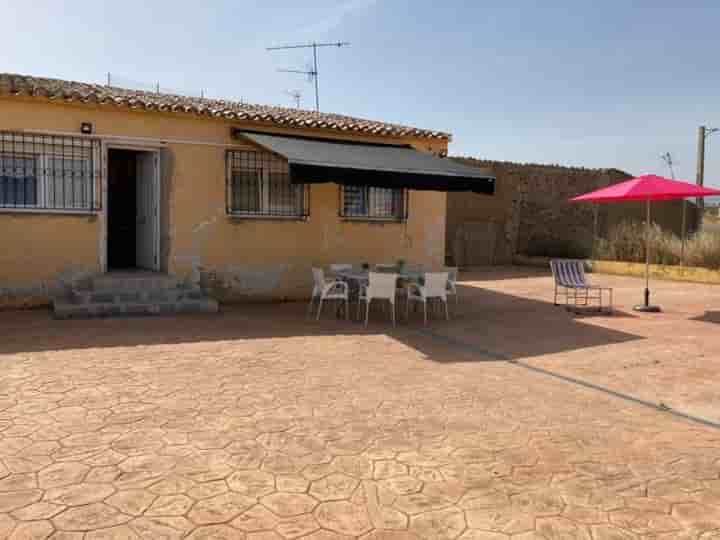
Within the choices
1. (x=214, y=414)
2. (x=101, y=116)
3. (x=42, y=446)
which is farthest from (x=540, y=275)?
(x=42, y=446)

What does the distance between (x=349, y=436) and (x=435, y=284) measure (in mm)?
6366

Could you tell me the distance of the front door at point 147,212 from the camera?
1329 cm

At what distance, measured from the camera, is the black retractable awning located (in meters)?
11.0

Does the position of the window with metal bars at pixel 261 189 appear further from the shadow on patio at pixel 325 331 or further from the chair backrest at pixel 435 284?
the chair backrest at pixel 435 284

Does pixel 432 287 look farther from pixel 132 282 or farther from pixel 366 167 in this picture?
pixel 132 282

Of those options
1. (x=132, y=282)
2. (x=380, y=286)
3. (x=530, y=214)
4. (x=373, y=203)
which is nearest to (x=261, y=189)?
(x=373, y=203)

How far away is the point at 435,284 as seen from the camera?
11547 mm

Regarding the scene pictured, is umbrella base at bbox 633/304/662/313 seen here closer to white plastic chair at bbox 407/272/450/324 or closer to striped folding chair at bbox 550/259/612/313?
striped folding chair at bbox 550/259/612/313

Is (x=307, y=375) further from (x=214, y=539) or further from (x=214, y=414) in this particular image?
(x=214, y=539)

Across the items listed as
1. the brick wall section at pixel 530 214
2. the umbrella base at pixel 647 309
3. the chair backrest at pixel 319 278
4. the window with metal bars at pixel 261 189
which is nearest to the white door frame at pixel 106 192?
the window with metal bars at pixel 261 189

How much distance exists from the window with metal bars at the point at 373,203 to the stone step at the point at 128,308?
4.51 m

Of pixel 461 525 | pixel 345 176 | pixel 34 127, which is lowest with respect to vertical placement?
pixel 461 525

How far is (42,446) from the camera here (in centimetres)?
505

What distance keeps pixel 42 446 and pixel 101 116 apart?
9.01 m
